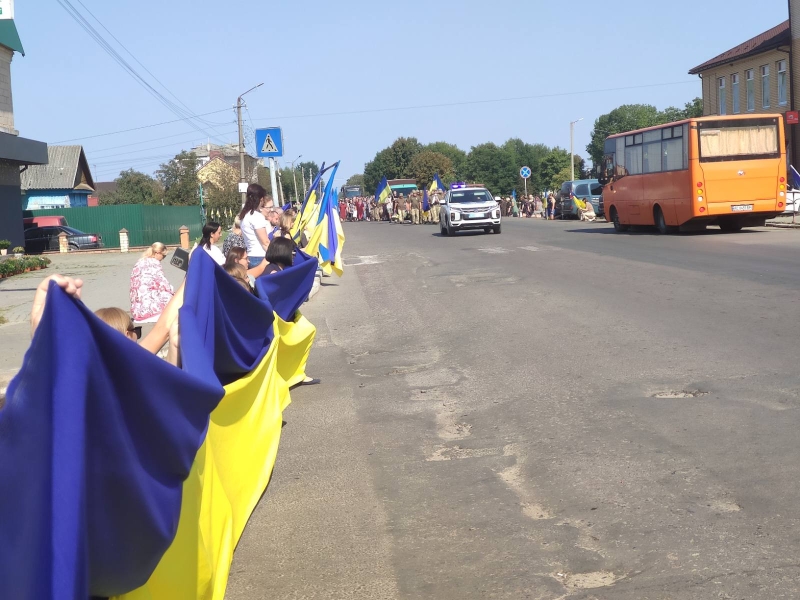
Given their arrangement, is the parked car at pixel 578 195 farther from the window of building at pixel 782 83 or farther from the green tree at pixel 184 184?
the green tree at pixel 184 184

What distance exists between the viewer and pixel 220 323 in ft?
17.2

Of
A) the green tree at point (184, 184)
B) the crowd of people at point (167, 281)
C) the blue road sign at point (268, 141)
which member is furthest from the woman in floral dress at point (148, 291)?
the green tree at point (184, 184)

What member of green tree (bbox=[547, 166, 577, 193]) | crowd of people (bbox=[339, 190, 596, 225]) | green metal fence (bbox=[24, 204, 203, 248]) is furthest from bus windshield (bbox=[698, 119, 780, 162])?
green tree (bbox=[547, 166, 577, 193])

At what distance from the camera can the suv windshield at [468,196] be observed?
111 feet

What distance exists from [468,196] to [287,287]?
26.2 meters

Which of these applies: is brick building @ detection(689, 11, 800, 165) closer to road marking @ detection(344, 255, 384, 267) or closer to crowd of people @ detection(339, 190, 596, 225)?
crowd of people @ detection(339, 190, 596, 225)

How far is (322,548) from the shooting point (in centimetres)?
455

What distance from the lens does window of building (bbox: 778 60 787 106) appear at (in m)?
44.2

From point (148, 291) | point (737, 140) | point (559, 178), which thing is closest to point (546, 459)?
point (148, 291)

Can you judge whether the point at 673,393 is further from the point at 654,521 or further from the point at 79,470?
the point at 79,470

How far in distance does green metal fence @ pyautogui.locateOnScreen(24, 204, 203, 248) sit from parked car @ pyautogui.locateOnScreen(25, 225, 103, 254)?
218 cm

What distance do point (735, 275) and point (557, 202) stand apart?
34.7 m

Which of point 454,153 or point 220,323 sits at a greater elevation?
point 454,153

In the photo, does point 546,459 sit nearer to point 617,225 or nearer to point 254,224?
point 254,224
